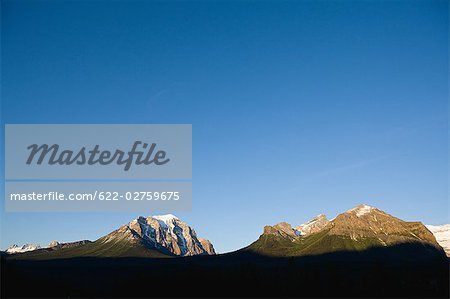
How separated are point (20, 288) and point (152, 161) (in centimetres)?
8479

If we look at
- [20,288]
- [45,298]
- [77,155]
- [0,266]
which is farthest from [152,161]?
[45,298]

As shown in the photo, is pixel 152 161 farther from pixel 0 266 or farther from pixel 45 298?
pixel 45 298

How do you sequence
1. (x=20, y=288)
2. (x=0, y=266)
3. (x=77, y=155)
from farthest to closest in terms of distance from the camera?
(x=20, y=288) < (x=0, y=266) < (x=77, y=155)

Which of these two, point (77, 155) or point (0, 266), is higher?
point (77, 155)

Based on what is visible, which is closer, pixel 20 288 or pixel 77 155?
pixel 77 155

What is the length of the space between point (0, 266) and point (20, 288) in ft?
61.0

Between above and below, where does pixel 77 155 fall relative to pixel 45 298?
above

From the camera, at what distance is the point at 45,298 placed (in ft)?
593

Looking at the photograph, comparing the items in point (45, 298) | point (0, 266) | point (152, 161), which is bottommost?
point (45, 298)

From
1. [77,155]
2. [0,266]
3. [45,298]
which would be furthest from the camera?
[45,298]

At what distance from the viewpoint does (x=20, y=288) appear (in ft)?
532

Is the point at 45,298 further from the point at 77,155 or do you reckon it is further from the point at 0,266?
the point at 77,155

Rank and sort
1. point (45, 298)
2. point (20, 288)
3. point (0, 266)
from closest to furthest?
point (0, 266) → point (20, 288) → point (45, 298)

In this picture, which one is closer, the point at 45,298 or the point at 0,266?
the point at 0,266
